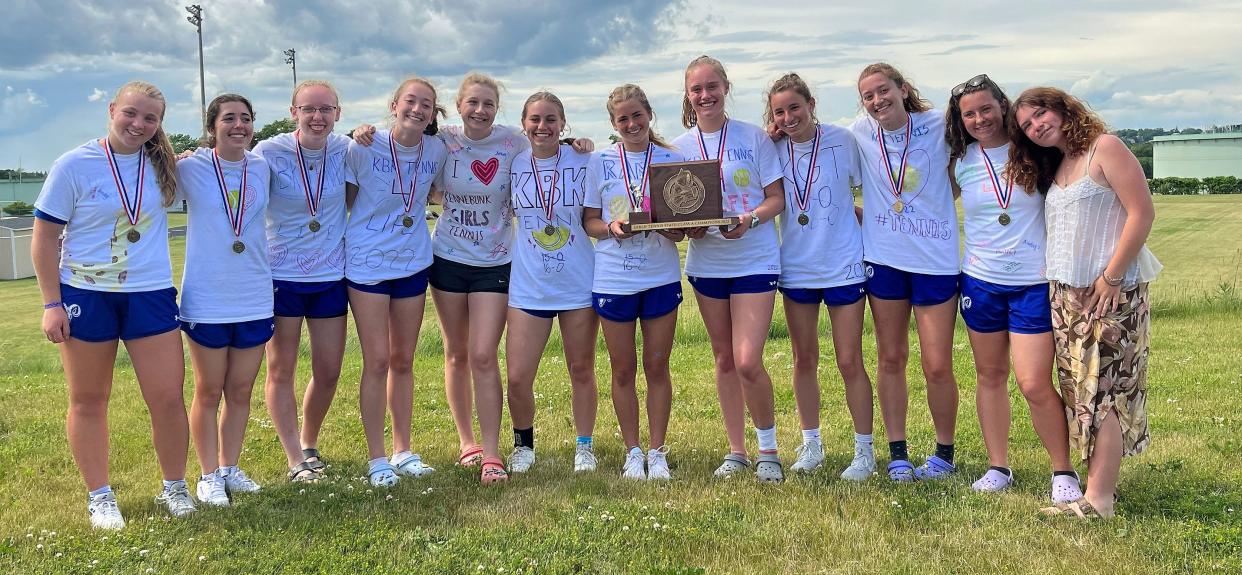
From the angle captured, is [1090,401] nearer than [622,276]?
Yes

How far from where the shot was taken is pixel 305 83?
19.2 feet

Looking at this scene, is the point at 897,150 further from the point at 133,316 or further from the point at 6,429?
the point at 6,429

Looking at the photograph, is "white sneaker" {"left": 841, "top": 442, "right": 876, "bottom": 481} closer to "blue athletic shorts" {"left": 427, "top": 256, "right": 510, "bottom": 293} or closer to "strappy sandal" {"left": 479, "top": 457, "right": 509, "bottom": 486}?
"strappy sandal" {"left": 479, "top": 457, "right": 509, "bottom": 486}

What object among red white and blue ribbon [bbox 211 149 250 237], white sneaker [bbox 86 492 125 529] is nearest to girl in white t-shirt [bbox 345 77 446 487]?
red white and blue ribbon [bbox 211 149 250 237]

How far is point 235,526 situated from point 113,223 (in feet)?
5.81

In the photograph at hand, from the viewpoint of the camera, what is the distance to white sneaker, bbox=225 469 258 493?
232 inches

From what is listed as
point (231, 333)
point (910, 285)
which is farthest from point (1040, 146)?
point (231, 333)

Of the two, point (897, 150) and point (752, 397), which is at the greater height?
point (897, 150)

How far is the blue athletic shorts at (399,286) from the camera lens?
5.88 metres

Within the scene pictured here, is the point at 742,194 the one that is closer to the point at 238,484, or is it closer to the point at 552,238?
the point at 552,238

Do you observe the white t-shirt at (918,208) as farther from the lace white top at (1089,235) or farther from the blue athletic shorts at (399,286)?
the blue athletic shorts at (399,286)

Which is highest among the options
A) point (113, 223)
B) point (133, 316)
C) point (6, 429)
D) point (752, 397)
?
point (113, 223)

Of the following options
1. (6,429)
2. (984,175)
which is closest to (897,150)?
(984,175)

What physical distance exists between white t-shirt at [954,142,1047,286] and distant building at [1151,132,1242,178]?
90.1m
